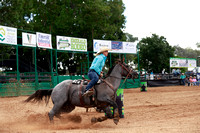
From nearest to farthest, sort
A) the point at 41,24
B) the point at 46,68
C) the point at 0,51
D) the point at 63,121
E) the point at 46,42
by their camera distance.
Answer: the point at 63,121 → the point at 46,42 → the point at 0,51 → the point at 41,24 → the point at 46,68

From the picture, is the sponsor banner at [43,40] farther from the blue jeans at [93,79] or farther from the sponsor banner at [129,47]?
the blue jeans at [93,79]

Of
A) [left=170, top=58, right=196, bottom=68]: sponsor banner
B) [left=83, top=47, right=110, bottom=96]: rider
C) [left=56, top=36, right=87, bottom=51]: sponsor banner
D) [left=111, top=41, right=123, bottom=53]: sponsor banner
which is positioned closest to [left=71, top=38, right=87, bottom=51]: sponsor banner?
[left=56, top=36, right=87, bottom=51]: sponsor banner

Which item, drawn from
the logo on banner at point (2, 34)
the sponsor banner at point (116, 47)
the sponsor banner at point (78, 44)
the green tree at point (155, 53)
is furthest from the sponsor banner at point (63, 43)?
the green tree at point (155, 53)

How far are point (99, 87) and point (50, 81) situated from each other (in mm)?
15729

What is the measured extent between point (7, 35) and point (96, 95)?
46.3 feet

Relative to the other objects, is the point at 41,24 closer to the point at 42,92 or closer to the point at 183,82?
the point at 183,82

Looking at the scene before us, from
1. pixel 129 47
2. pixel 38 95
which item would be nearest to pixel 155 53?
pixel 129 47

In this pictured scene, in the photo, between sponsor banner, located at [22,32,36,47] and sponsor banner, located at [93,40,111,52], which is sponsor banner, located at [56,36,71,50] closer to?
sponsor banner, located at [22,32,36,47]

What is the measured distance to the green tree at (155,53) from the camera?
49625mm

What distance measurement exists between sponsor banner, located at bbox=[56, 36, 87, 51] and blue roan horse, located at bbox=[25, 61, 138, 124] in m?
15.8

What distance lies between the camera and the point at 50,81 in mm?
23188

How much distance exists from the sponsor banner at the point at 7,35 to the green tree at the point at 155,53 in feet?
111

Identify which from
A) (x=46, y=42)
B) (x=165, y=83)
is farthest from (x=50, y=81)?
(x=165, y=83)

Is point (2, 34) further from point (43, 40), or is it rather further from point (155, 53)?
point (155, 53)
